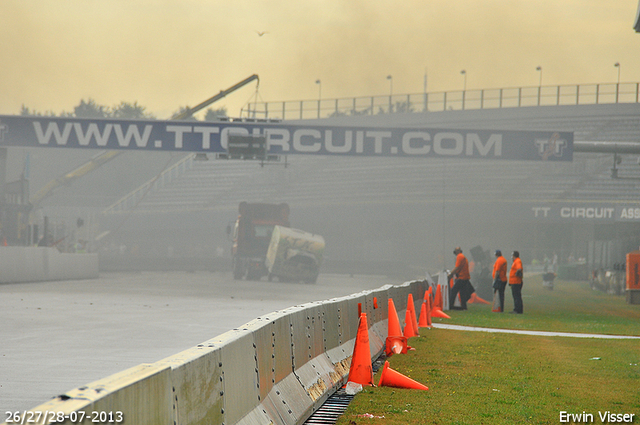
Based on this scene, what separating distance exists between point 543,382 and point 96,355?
18.7 ft

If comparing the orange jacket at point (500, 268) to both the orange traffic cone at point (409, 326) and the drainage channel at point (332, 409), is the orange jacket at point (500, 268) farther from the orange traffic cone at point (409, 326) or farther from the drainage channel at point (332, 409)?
the drainage channel at point (332, 409)

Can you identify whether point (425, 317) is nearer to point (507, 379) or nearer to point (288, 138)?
point (507, 379)

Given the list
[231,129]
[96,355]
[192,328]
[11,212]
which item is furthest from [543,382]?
[11,212]

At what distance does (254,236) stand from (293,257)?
3.96m

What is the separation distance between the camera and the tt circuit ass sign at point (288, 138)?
111 feet

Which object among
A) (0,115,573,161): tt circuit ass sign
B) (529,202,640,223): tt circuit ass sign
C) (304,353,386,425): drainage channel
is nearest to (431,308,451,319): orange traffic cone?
(304,353,386,425): drainage channel

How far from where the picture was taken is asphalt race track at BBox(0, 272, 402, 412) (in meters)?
8.83

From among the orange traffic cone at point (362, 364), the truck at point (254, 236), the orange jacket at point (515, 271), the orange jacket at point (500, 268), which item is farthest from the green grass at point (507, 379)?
the truck at point (254, 236)

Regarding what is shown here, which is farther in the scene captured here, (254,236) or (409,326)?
(254,236)

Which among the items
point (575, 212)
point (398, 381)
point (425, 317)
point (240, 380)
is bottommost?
point (425, 317)

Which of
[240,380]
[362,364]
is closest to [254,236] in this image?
[362,364]

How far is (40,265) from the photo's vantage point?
3070 centimetres

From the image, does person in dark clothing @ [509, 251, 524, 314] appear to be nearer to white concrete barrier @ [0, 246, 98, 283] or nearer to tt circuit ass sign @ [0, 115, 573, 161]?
tt circuit ass sign @ [0, 115, 573, 161]

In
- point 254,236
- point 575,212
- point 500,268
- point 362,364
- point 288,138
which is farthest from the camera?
point 575,212
